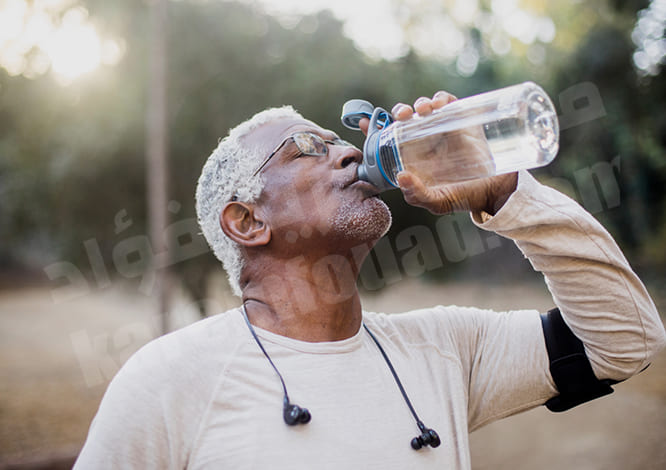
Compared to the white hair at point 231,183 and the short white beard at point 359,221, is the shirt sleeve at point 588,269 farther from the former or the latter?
the white hair at point 231,183

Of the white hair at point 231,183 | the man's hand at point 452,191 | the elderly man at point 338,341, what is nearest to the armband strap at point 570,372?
the elderly man at point 338,341

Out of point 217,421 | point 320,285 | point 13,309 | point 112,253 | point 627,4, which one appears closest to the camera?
point 217,421

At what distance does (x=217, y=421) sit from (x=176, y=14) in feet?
22.7

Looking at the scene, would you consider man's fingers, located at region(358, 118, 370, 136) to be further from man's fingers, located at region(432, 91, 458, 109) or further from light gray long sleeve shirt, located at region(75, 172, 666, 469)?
light gray long sleeve shirt, located at region(75, 172, 666, 469)

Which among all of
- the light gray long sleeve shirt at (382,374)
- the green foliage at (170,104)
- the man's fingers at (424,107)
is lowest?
the light gray long sleeve shirt at (382,374)

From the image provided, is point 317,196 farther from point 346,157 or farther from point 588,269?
point 588,269

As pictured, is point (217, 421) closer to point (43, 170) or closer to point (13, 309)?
point (43, 170)

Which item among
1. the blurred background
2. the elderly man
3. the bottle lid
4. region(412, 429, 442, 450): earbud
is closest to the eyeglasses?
the elderly man

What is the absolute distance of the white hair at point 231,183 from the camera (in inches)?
72.1

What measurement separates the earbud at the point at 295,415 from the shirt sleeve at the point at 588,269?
2.35ft

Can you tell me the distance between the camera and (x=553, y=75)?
12.8 m

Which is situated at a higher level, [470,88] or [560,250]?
[470,88]

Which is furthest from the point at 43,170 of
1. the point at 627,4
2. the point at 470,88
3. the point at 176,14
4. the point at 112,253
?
the point at 627,4

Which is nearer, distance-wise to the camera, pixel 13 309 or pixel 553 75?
pixel 553 75
